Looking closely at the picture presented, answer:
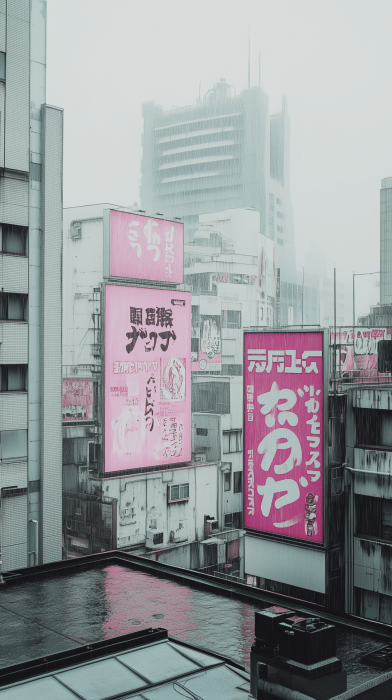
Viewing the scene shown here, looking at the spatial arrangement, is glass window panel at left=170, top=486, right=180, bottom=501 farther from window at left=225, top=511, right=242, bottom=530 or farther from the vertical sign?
the vertical sign

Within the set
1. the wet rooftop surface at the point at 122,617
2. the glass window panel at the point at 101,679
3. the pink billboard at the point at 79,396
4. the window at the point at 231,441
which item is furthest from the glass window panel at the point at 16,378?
the pink billboard at the point at 79,396

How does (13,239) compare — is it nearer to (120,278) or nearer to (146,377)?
(120,278)

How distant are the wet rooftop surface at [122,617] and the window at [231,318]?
240ft

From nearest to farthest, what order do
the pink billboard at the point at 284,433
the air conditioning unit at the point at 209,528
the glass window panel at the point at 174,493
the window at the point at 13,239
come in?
the pink billboard at the point at 284,433 → the window at the point at 13,239 → the glass window panel at the point at 174,493 → the air conditioning unit at the point at 209,528

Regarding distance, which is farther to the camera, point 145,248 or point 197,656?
point 145,248

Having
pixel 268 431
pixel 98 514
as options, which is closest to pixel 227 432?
pixel 98 514

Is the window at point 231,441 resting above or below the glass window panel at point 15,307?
below

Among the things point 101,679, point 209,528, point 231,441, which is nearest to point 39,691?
point 101,679

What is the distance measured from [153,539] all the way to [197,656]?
2695 cm

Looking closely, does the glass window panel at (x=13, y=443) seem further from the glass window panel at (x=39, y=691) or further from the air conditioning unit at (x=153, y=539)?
the air conditioning unit at (x=153, y=539)

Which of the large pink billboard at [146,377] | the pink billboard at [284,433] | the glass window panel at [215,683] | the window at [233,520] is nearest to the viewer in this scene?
the glass window panel at [215,683]

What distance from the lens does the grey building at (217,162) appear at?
156 m

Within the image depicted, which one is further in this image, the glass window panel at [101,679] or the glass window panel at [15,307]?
the glass window panel at [15,307]

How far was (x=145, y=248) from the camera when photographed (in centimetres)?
3444
